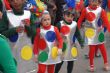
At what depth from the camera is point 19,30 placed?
204 inches

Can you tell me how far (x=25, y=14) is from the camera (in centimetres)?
536

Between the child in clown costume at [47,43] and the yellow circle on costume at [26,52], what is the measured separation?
26 centimetres

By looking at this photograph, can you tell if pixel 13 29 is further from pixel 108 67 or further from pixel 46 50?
pixel 108 67

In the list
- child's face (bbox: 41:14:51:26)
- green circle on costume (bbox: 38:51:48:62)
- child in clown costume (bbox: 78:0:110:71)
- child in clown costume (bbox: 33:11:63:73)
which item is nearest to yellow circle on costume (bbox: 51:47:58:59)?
child in clown costume (bbox: 33:11:63:73)

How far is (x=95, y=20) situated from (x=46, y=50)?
5.30 feet

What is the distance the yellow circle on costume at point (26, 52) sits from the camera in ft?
17.9

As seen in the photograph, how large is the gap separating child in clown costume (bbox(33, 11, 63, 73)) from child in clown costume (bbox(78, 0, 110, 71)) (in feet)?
4.11

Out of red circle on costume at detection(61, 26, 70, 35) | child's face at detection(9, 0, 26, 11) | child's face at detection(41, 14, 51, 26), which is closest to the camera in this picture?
child's face at detection(9, 0, 26, 11)

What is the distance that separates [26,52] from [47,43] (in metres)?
0.45

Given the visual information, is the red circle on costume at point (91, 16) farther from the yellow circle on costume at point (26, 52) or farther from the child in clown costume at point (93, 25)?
the yellow circle on costume at point (26, 52)

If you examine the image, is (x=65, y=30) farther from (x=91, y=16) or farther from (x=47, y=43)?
(x=91, y=16)

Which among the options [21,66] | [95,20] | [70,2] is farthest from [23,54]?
[70,2]

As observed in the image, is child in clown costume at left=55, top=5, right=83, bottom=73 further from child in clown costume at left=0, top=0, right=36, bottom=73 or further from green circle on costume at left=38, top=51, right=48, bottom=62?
child in clown costume at left=0, top=0, right=36, bottom=73

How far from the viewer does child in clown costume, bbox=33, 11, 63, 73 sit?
19.0 ft
